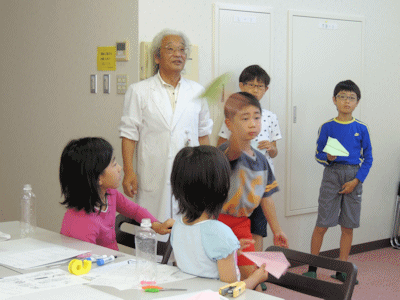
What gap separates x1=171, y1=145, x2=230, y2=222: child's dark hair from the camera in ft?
5.68

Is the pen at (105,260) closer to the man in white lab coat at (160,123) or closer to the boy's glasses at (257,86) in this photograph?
the man in white lab coat at (160,123)

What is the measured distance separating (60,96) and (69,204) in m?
2.15

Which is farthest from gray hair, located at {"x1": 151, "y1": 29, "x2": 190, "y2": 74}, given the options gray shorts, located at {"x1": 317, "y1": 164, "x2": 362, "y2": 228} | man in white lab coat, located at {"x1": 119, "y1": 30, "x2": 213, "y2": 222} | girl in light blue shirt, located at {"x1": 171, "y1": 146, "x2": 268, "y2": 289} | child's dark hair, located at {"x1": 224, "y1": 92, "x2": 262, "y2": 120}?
girl in light blue shirt, located at {"x1": 171, "y1": 146, "x2": 268, "y2": 289}

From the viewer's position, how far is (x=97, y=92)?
148 inches

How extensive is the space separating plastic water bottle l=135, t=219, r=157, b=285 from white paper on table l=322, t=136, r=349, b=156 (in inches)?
89.0

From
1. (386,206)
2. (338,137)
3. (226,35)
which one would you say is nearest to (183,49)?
(226,35)

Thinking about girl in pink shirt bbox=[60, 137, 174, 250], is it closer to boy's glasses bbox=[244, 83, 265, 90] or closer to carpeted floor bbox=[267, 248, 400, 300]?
boy's glasses bbox=[244, 83, 265, 90]

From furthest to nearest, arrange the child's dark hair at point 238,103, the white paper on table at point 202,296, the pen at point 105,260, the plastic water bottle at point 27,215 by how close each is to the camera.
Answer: the plastic water bottle at point 27,215 < the child's dark hair at point 238,103 < the pen at point 105,260 < the white paper on table at point 202,296

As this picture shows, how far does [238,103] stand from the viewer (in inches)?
92.1

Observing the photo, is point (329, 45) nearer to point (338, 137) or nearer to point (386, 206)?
point (338, 137)

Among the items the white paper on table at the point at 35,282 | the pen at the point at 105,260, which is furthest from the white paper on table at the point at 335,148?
the white paper on table at the point at 35,282

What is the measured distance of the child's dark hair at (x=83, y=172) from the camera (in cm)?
218

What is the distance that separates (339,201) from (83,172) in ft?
7.70

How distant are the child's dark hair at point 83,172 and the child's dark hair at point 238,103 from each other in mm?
574
